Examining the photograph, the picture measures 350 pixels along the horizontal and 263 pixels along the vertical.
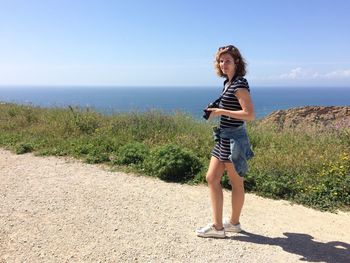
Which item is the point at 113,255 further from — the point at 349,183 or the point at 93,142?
the point at 93,142

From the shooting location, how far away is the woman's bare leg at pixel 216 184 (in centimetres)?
471

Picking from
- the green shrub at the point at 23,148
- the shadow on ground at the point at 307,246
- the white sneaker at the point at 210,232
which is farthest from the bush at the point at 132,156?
the shadow on ground at the point at 307,246

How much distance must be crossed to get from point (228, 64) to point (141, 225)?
2.23m

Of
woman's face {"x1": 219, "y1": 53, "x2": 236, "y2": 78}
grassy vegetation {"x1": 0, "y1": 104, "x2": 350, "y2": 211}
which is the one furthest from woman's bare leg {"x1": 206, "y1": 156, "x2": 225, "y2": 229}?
grassy vegetation {"x1": 0, "y1": 104, "x2": 350, "y2": 211}

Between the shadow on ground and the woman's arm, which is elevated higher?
the woman's arm

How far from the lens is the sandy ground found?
440cm

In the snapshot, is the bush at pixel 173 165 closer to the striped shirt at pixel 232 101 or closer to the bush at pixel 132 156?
the bush at pixel 132 156

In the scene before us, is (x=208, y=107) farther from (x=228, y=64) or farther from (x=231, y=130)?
(x=228, y=64)

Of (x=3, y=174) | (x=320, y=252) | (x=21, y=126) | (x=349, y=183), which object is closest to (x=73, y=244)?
(x=320, y=252)

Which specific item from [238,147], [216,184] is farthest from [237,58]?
[216,184]

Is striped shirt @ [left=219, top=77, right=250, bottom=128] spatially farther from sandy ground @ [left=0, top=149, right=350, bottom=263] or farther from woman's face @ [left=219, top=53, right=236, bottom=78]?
sandy ground @ [left=0, top=149, right=350, bottom=263]

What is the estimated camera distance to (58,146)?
32.1 ft

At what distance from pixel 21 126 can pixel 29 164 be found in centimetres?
443

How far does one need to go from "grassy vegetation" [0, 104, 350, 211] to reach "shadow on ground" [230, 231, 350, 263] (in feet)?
4.26
